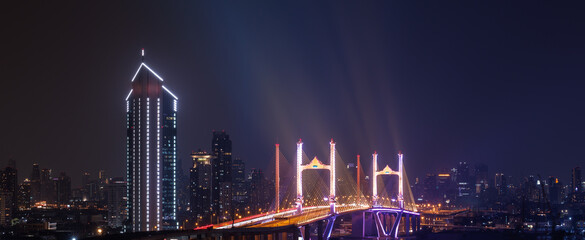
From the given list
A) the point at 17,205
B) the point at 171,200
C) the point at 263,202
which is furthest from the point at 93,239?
the point at 17,205

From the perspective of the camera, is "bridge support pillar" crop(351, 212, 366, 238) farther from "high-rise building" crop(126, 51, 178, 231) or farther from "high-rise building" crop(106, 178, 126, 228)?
"high-rise building" crop(106, 178, 126, 228)

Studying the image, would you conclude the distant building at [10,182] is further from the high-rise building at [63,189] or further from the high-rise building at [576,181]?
the high-rise building at [576,181]

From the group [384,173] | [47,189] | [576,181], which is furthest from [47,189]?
[576,181]

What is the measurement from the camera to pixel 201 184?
8275 cm

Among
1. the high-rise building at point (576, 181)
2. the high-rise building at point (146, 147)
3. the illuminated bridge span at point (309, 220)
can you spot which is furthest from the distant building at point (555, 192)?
the high-rise building at point (146, 147)

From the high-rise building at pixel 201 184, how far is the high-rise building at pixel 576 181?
A: 8031 cm

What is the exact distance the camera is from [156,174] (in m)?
55.4

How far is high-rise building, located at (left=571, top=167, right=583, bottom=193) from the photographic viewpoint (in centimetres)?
14002

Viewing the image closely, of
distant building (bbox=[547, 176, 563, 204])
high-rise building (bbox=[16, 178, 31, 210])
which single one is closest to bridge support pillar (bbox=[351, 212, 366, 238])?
high-rise building (bbox=[16, 178, 31, 210])

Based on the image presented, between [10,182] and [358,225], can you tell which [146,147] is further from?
[10,182]

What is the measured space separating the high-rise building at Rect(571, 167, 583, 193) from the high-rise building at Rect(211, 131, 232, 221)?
252 ft

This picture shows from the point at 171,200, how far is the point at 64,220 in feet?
65.9

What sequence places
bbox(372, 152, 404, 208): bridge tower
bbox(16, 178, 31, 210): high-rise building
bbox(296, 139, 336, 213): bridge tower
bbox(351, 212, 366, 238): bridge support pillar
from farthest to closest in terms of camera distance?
bbox(16, 178, 31, 210): high-rise building
bbox(372, 152, 404, 208): bridge tower
bbox(351, 212, 366, 238): bridge support pillar
bbox(296, 139, 336, 213): bridge tower

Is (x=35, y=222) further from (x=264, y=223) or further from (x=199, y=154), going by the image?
(x=264, y=223)
